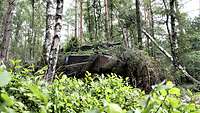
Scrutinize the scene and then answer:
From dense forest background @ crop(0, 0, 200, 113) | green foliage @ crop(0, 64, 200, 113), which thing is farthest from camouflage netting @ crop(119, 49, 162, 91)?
green foliage @ crop(0, 64, 200, 113)

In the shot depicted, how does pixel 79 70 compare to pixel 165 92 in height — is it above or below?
below

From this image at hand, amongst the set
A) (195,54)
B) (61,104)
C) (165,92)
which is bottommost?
(195,54)

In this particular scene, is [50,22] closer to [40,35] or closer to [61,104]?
[61,104]

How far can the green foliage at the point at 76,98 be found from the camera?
1150 millimetres

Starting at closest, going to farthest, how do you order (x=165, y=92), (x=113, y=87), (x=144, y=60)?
(x=165, y=92) → (x=113, y=87) → (x=144, y=60)

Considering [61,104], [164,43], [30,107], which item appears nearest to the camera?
[30,107]

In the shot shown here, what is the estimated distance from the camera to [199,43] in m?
26.5

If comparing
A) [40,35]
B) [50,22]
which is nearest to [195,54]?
[50,22]

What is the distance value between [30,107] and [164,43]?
98.5 feet

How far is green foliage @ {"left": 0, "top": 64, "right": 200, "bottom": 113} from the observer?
3.77 ft

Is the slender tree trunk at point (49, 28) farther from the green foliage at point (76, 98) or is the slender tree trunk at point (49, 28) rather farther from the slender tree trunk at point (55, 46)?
the green foliage at point (76, 98)

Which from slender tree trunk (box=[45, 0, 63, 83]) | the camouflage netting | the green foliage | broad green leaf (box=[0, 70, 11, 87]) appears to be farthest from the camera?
the camouflage netting

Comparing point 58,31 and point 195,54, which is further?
point 195,54

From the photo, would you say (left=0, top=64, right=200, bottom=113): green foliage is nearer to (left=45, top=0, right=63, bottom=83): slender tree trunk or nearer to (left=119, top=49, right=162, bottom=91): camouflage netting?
(left=45, top=0, right=63, bottom=83): slender tree trunk
